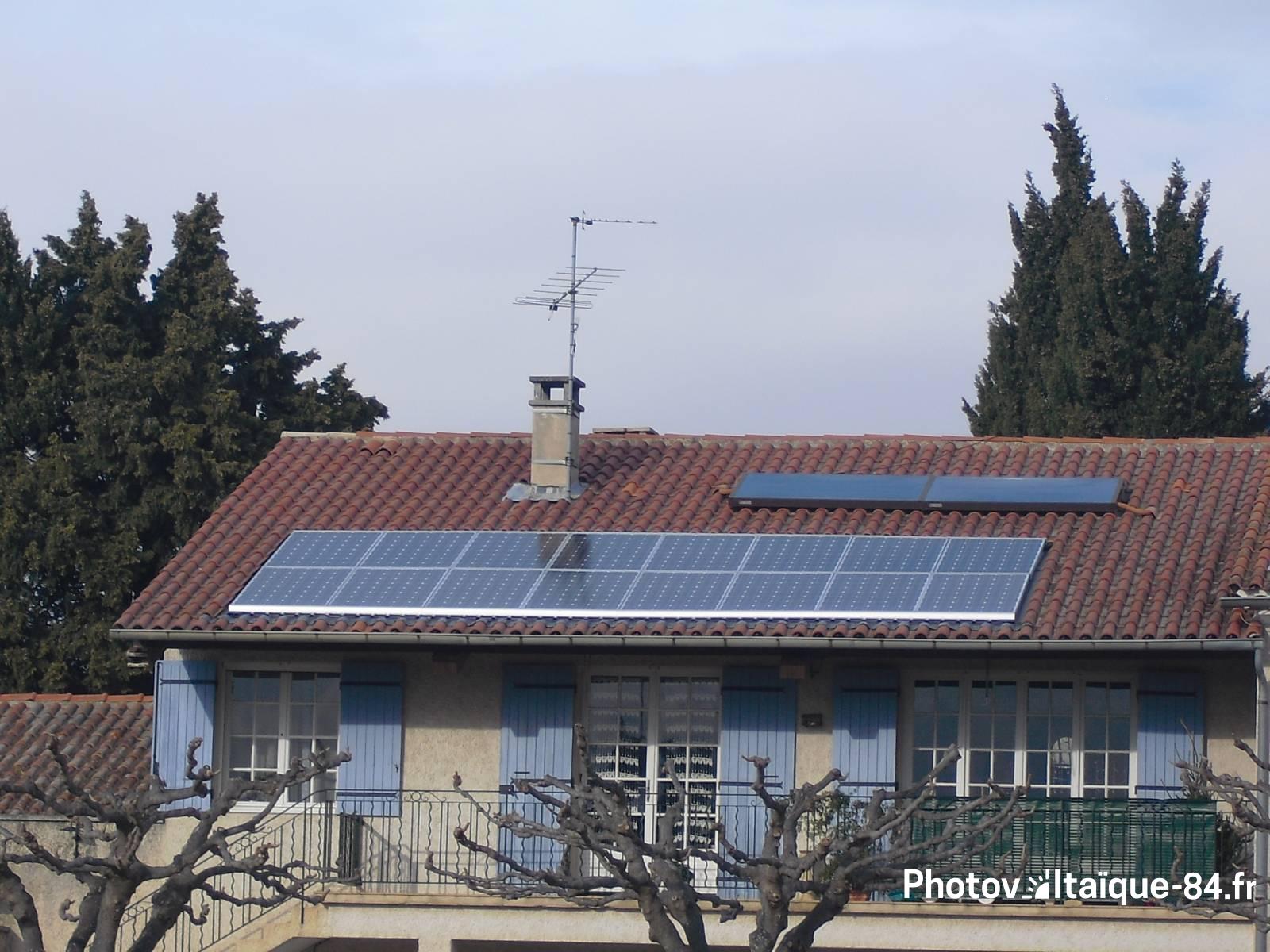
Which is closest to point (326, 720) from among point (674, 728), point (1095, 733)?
point (674, 728)

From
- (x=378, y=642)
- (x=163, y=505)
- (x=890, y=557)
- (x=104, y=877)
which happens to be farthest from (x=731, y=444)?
(x=104, y=877)

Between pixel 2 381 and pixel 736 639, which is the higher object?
pixel 2 381

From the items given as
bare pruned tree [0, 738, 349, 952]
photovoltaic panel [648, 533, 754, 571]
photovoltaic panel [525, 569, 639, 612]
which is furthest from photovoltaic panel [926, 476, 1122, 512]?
bare pruned tree [0, 738, 349, 952]

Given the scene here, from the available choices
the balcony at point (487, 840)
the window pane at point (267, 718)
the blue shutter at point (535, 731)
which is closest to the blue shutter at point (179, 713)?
the window pane at point (267, 718)

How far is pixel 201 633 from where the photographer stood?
1952 centimetres

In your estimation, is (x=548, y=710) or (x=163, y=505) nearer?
(x=548, y=710)

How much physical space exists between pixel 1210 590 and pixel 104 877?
10.00 m

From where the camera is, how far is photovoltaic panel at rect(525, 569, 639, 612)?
63.5 ft

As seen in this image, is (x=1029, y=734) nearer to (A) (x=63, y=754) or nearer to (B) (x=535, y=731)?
(B) (x=535, y=731)

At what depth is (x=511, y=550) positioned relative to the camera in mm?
20594

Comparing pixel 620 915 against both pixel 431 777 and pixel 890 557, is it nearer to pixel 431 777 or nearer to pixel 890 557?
pixel 431 777

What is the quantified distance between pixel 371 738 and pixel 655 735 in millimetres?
2530

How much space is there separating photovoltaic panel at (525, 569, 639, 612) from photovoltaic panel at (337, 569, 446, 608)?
1004 millimetres

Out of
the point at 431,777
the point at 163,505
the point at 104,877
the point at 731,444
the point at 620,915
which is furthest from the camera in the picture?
the point at 163,505
